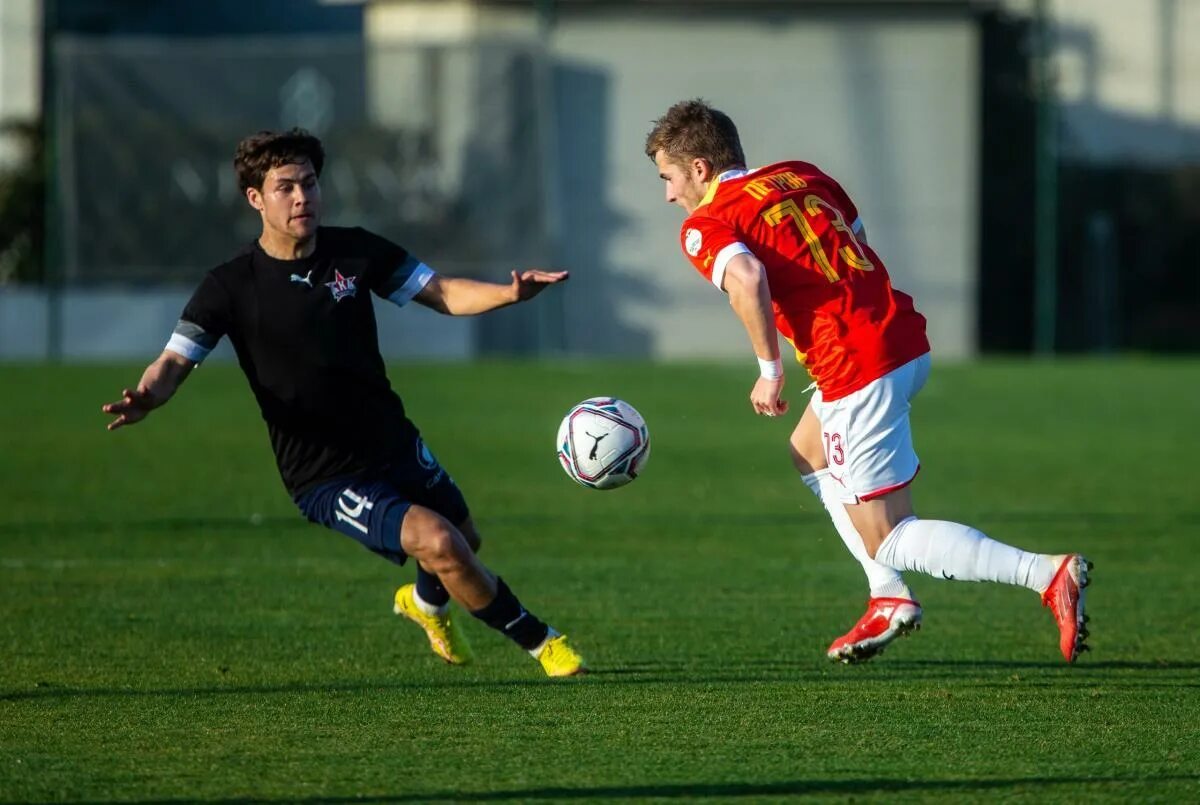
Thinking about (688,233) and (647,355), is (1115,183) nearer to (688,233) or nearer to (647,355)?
(647,355)

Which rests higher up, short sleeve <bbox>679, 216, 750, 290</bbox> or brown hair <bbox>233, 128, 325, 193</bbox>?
brown hair <bbox>233, 128, 325, 193</bbox>

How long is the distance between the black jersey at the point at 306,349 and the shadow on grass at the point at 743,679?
2.42 ft

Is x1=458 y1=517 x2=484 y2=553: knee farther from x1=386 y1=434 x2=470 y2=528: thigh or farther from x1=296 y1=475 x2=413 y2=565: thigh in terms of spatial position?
x1=296 y1=475 x2=413 y2=565: thigh

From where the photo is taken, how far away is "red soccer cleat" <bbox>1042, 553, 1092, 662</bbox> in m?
5.57

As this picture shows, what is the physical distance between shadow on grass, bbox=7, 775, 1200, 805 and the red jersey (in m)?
1.64

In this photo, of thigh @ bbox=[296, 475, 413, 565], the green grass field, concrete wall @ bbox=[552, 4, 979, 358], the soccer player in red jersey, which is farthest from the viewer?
concrete wall @ bbox=[552, 4, 979, 358]

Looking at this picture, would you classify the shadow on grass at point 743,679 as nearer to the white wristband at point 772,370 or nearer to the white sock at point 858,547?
the white sock at point 858,547

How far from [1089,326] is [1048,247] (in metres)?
1.49

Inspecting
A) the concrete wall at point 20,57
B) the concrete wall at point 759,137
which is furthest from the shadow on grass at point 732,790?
the concrete wall at point 20,57

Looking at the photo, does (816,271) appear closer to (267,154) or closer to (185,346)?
(267,154)

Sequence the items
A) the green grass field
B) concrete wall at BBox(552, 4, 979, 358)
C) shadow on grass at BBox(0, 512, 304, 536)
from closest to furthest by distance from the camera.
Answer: the green grass field < shadow on grass at BBox(0, 512, 304, 536) < concrete wall at BBox(552, 4, 979, 358)

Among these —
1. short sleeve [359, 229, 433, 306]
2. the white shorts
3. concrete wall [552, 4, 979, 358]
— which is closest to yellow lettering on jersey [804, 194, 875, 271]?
the white shorts

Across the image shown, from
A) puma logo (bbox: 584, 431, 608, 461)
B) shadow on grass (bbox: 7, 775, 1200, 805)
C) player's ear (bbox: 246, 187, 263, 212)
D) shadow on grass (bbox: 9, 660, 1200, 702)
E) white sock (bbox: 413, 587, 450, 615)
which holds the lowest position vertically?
shadow on grass (bbox: 9, 660, 1200, 702)

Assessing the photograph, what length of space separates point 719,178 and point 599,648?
180 cm
